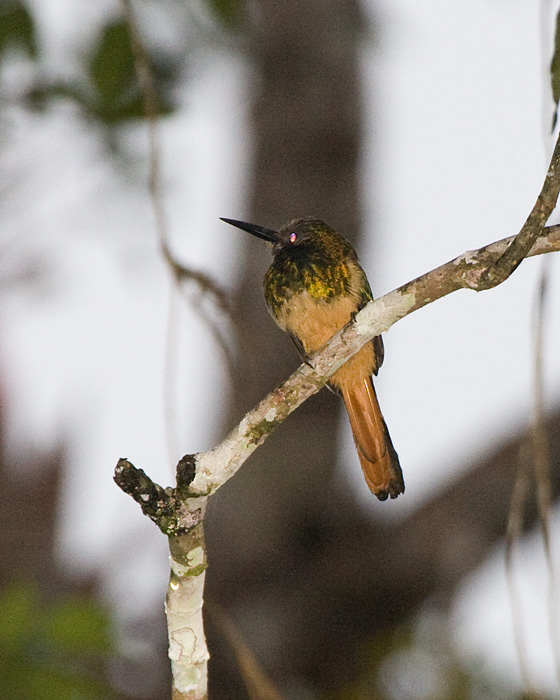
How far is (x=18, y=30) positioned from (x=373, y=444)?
5.52ft

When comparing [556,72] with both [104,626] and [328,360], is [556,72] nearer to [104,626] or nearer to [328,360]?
[328,360]

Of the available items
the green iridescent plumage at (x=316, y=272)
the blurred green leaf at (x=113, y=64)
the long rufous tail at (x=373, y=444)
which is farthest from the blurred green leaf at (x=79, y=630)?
the blurred green leaf at (x=113, y=64)

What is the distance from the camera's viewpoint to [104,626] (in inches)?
99.3

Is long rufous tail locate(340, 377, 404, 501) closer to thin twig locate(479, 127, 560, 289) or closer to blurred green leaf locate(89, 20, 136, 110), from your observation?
thin twig locate(479, 127, 560, 289)

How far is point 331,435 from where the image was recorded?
4938 millimetres

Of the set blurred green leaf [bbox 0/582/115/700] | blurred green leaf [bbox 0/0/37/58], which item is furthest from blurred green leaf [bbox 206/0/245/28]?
blurred green leaf [bbox 0/582/115/700]

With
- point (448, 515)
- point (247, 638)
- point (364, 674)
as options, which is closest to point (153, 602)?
point (247, 638)

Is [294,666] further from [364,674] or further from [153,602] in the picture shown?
[153,602]

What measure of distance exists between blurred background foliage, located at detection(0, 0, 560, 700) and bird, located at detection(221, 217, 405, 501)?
2.15ft

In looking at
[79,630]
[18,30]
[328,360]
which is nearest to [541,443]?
[328,360]

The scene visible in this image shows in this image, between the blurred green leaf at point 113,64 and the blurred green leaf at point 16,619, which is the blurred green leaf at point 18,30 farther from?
the blurred green leaf at point 16,619

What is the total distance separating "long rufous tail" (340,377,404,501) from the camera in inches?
108

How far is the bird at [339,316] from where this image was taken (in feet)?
9.09

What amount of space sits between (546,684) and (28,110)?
2.91m
